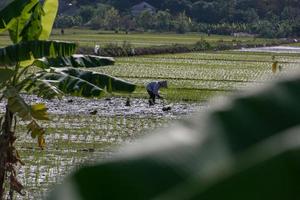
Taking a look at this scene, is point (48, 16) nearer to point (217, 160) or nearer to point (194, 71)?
point (217, 160)

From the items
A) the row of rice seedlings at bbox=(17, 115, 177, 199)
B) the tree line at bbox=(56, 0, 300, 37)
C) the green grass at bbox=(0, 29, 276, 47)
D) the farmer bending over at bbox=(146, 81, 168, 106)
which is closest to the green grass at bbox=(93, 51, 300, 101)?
the farmer bending over at bbox=(146, 81, 168, 106)

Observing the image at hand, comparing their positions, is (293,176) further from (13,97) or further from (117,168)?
(13,97)

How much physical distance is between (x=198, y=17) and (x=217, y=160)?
63.8 meters

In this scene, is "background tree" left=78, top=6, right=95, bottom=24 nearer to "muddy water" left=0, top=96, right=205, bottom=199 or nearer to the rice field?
the rice field

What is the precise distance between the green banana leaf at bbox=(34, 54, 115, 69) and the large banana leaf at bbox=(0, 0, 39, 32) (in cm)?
34

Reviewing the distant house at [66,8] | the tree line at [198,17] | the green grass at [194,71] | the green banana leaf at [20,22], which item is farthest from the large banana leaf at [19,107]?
the distant house at [66,8]

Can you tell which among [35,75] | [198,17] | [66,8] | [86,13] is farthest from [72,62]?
[66,8]

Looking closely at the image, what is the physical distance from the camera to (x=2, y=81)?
4309 mm

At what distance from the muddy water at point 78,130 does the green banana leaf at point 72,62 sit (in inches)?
45.0

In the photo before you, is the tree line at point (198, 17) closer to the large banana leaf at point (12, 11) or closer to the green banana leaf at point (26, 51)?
the large banana leaf at point (12, 11)

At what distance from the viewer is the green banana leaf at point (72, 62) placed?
4680 mm

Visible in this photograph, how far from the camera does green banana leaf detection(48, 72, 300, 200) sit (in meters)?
0.30

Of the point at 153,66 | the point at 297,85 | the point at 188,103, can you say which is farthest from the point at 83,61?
the point at 153,66

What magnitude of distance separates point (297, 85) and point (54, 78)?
436 cm
